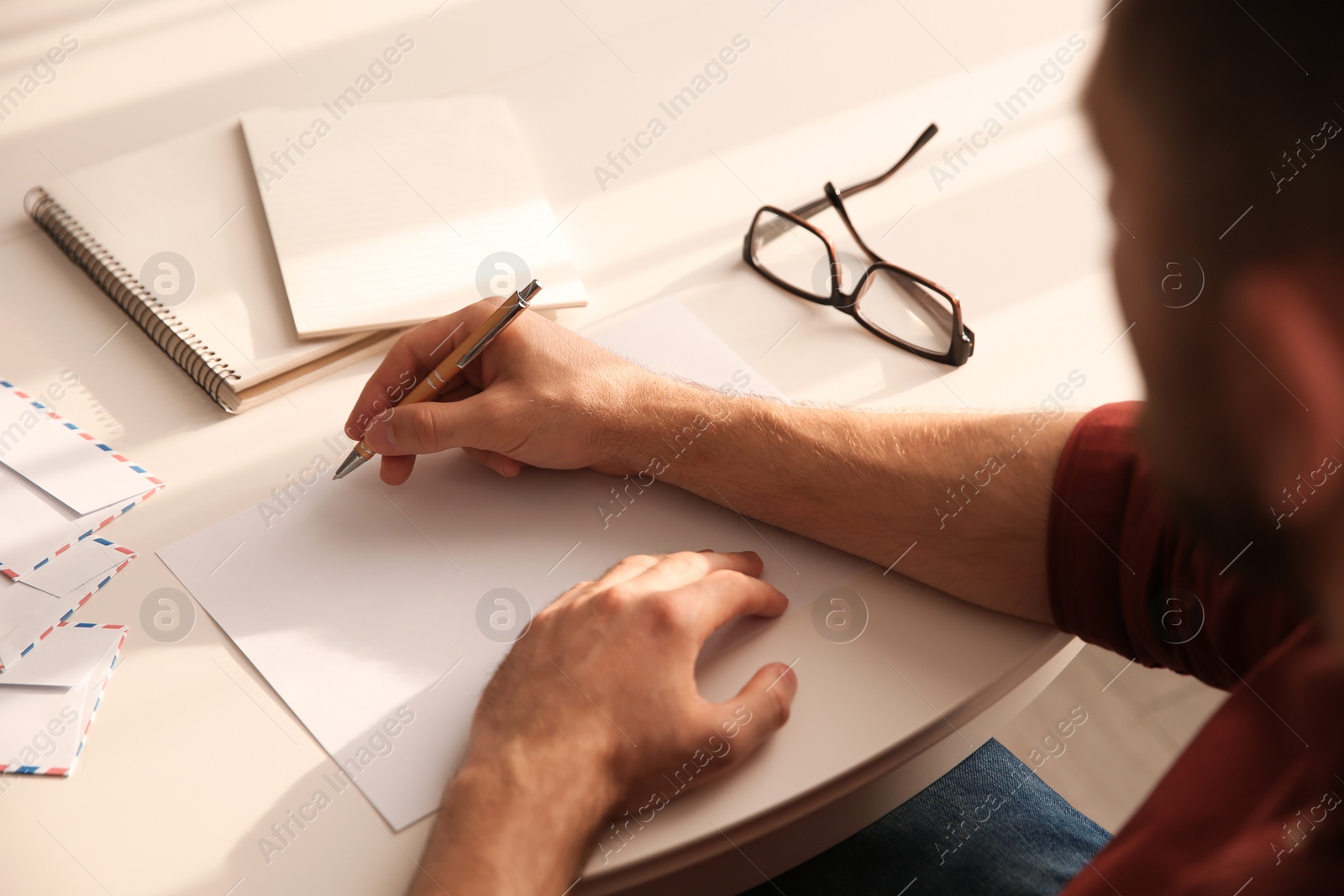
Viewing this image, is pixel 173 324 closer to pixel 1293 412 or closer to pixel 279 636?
pixel 279 636

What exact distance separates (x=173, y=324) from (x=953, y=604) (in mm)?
773

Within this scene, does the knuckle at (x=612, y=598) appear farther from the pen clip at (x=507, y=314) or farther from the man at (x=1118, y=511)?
the pen clip at (x=507, y=314)

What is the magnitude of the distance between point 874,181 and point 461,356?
1.85 ft

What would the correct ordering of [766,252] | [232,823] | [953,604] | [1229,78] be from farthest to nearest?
[766,252] → [953,604] → [232,823] → [1229,78]

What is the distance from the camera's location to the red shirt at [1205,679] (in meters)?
0.58

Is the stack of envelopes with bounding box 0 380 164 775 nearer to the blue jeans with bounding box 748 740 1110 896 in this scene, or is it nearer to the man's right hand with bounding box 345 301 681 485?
the man's right hand with bounding box 345 301 681 485

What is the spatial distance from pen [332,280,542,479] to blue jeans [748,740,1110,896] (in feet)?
1.77

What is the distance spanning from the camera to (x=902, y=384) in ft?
3.28

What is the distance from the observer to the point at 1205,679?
0.79 metres

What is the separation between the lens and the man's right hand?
2.89ft

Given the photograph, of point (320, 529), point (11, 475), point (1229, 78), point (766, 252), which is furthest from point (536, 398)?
point (1229, 78)

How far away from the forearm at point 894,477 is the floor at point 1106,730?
107cm

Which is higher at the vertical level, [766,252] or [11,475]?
[11,475]

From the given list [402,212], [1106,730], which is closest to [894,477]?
[402,212]
